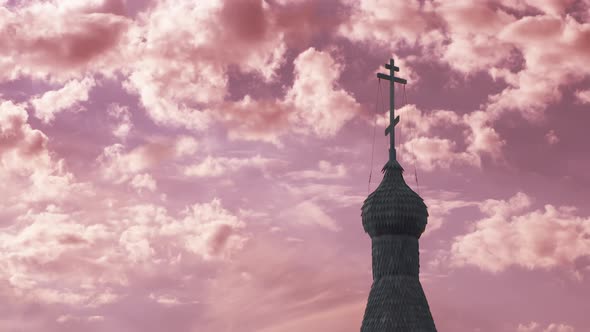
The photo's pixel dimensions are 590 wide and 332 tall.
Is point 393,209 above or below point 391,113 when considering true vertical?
below

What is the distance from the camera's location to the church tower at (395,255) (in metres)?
113

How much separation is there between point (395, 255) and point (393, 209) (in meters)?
5.01

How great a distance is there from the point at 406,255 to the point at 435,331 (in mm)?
8687

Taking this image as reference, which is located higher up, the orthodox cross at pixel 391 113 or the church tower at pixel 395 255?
the orthodox cross at pixel 391 113

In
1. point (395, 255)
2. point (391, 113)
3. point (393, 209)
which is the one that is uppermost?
point (391, 113)

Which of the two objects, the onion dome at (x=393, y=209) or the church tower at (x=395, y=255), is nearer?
the church tower at (x=395, y=255)

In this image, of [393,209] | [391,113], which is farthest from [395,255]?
[391,113]

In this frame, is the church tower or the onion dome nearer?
the church tower

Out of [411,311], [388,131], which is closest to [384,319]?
[411,311]

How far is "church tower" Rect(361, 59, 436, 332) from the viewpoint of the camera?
113 m

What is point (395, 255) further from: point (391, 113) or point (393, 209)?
point (391, 113)

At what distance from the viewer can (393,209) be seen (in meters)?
117

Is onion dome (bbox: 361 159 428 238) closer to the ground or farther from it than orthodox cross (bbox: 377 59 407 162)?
closer to the ground

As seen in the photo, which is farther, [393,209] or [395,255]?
[393,209]
